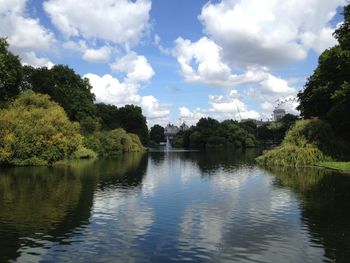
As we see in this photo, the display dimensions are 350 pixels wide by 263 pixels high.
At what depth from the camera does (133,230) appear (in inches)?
792

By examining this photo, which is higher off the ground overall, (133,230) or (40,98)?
(40,98)

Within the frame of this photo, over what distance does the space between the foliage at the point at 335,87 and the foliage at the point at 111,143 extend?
40.6 meters

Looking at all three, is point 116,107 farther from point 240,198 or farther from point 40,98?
point 240,198

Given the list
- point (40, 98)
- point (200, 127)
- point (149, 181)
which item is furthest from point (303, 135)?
point (200, 127)

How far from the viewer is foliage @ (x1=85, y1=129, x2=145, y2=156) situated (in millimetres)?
89562

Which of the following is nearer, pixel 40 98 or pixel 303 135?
pixel 303 135

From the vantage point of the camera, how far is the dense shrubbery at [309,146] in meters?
56.4

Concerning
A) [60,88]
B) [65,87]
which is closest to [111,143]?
[65,87]

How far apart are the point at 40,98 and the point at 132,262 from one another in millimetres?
51105

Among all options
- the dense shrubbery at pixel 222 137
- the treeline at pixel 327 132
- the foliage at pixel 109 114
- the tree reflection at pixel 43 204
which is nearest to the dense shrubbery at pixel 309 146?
the treeline at pixel 327 132

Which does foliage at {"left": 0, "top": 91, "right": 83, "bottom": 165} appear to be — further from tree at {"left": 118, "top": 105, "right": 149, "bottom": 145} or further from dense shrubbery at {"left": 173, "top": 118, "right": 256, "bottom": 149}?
dense shrubbery at {"left": 173, "top": 118, "right": 256, "bottom": 149}

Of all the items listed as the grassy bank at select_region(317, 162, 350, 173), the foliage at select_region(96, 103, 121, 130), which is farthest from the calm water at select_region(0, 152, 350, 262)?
the foliage at select_region(96, 103, 121, 130)

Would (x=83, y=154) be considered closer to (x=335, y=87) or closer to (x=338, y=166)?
(x=335, y=87)

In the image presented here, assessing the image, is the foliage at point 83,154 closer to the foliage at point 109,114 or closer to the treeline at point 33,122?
the treeline at point 33,122
